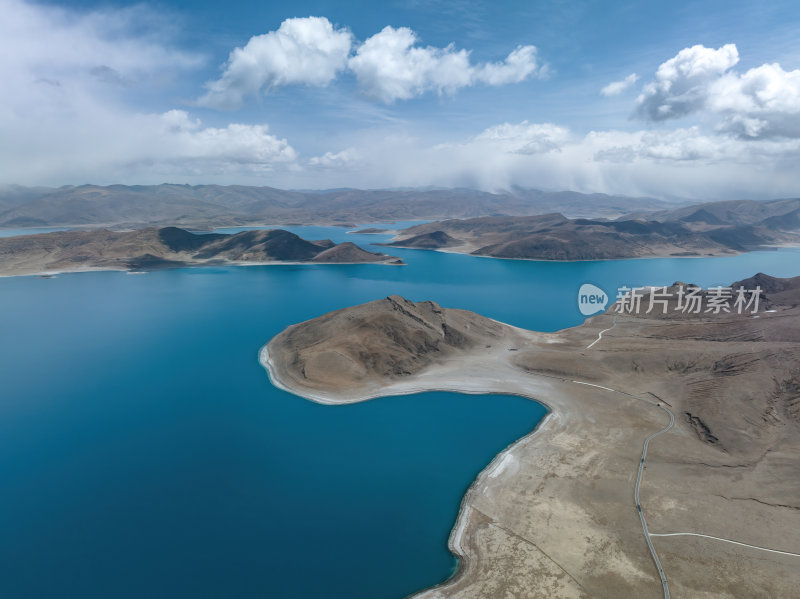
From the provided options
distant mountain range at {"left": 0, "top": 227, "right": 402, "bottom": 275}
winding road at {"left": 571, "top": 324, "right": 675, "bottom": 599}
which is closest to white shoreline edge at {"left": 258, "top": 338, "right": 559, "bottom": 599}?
winding road at {"left": 571, "top": 324, "right": 675, "bottom": 599}

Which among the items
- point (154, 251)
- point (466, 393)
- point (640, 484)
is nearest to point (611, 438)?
point (640, 484)

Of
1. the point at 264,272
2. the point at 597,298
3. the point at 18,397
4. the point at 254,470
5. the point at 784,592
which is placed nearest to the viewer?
the point at 784,592

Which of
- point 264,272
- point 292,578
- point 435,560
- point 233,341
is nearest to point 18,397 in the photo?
point 233,341

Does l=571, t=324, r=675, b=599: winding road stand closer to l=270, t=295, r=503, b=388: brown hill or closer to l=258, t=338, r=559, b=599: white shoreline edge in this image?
l=258, t=338, r=559, b=599: white shoreline edge

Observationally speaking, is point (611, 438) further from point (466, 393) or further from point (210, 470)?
point (210, 470)

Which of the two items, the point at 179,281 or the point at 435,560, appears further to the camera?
the point at 179,281

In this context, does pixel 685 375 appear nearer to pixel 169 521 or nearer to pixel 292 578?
pixel 292 578

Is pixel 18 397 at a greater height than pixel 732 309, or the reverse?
pixel 732 309

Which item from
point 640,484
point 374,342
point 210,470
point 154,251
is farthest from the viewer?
point 154,251
